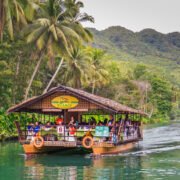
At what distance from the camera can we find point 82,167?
695 inches

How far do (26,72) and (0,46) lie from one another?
5752 millimetres

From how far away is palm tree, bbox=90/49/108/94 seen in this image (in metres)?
52.3

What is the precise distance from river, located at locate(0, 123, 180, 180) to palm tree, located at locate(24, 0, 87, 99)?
11.9 meters

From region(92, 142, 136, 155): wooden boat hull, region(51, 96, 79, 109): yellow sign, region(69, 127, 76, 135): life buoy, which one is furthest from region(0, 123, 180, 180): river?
region(51, 96, 79, 109): yellow sign

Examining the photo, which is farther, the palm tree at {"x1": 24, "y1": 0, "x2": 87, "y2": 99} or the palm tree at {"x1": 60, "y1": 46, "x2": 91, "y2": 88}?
the palm tree at {"x1": 60, "y1": 46, "x2": 91, "y2": 88}

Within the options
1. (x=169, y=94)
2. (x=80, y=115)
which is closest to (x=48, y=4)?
(x=80, y=115)

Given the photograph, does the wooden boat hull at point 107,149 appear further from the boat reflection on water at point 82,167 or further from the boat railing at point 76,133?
the boat reflection on water at point 82,167

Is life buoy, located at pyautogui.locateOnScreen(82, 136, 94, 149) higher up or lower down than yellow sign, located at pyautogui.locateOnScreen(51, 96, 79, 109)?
lower down

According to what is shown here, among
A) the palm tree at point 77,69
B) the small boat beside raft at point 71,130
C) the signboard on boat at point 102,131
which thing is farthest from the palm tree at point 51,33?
the signboard on boat at point 102,131

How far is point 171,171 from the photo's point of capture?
54.2ft

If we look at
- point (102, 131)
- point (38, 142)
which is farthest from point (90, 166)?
point (38, 142)

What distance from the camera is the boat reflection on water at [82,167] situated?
1554cm

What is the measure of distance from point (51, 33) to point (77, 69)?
10959 millimetres

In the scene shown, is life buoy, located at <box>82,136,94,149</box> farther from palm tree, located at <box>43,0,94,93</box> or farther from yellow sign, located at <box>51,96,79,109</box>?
palm tree, located at <box>43,0,94,93</box>
